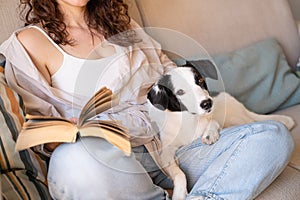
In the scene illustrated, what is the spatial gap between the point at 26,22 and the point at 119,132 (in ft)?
1.78

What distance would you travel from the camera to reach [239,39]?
1.74 metres

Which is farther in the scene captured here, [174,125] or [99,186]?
[174,125]

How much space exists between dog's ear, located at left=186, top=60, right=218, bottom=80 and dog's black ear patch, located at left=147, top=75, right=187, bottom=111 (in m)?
0.10

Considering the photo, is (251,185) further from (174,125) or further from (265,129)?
(174,125)

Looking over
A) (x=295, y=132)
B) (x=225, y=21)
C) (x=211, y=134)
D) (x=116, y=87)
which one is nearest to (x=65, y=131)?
(x=116, y=87)

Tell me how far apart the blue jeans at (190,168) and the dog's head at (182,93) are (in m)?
0.11

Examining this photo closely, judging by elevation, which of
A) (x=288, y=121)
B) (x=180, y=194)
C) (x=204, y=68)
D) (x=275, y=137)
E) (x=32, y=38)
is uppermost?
(x=32, y=38)

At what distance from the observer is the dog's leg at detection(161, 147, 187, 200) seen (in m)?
1.11

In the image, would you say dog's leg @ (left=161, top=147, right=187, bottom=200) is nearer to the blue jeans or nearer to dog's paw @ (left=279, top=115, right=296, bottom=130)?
the blue jeans

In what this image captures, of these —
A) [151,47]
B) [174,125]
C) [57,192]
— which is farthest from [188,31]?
[57,192]

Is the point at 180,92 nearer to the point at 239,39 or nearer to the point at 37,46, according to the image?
the point at 37,46

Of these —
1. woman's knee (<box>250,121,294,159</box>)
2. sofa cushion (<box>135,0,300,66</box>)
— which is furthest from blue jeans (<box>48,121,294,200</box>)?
sofa cushion (<box>135,0,300,66</box>)

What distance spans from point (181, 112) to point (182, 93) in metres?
0.06

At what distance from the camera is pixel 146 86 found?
1.26 metres
